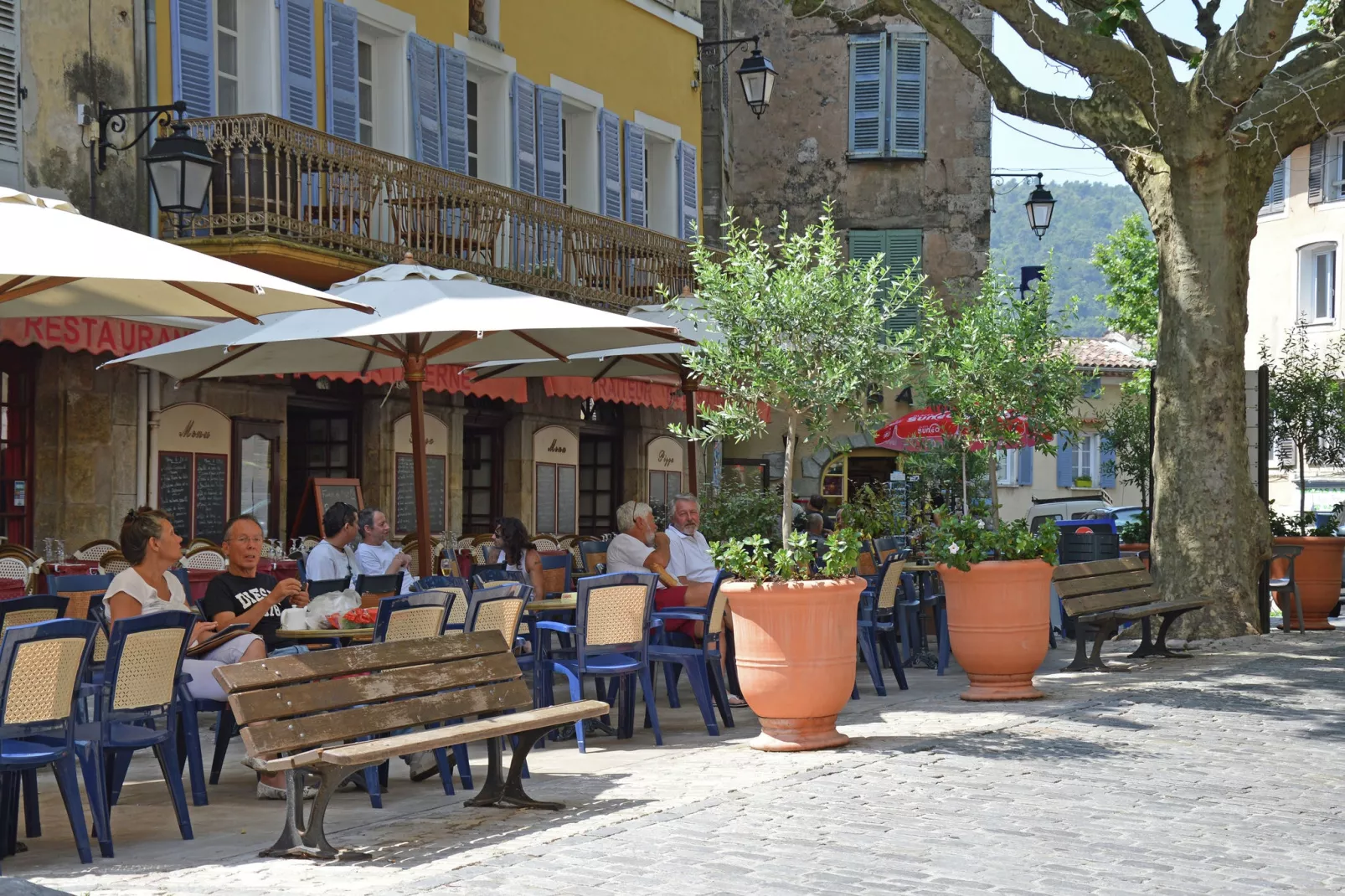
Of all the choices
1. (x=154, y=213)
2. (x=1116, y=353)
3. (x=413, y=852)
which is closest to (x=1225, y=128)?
(x=154, y=213)

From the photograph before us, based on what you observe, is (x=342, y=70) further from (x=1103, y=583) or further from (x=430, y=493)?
(x=1103, y=583)

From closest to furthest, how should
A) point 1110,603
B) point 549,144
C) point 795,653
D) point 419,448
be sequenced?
point 795,653, point 419,448, point 1110,603, point 549,144

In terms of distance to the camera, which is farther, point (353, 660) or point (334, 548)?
point (334, 548)

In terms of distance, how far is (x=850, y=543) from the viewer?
356 inches

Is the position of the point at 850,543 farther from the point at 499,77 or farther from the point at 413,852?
the point at 499,77

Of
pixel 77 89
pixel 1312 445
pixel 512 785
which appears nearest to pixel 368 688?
pixel 512 785

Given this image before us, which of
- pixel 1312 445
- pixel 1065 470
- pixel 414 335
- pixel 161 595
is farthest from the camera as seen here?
pixel 1065 470

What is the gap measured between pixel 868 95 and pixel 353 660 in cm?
2523

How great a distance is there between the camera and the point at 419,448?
11.2 m

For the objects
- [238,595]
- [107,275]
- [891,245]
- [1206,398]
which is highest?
[891,245]

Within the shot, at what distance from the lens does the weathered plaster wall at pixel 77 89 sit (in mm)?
14125

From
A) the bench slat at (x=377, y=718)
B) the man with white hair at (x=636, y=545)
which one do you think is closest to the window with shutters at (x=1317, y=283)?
the man with white hair at (x=636, y=545)

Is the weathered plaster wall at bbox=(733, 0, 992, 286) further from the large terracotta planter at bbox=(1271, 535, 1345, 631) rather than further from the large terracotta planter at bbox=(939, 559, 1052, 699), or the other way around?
the large terracotta planter at bbox=(939, 559, 1052, 699)

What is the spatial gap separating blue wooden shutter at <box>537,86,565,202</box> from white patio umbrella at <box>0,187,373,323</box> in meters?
11.9
